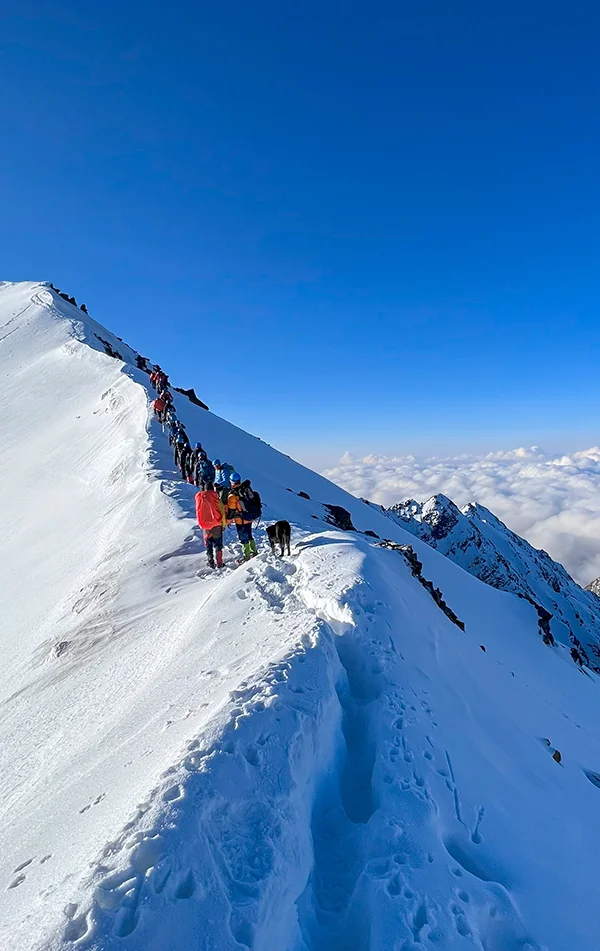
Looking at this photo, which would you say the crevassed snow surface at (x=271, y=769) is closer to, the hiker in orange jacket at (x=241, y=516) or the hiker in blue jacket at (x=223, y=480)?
the hiker in orange jacket at (x=241, y=516)

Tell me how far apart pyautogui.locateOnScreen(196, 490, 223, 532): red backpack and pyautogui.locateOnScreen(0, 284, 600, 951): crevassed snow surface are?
1.36 meters

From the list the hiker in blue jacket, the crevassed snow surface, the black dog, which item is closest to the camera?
the crevassed snow surface

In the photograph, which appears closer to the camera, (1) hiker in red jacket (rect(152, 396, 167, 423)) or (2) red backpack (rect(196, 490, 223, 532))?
(2) red backpack (rect(196, 490, 223, 532))

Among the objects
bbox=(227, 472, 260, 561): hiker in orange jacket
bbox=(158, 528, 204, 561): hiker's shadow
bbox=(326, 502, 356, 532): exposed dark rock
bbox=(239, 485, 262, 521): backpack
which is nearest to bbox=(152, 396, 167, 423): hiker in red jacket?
bbox=(326, 502, 356, 532): exposed dark rock

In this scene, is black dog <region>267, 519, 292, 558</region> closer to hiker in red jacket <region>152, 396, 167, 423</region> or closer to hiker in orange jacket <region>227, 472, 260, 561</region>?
hiker in orange jacket <region>227, 472, 260, 561</region>

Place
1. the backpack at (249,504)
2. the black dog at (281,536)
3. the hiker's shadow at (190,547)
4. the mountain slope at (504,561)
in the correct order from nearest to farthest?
1. the backpack at (249,504)
2. the black dog at (281,536)
3. the hiker's shadow at (190,547)
4. the mountain slope at (504,561)

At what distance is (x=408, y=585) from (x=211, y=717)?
9.03 metres

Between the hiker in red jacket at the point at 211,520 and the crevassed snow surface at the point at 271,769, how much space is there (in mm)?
589

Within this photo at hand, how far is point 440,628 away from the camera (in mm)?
11531

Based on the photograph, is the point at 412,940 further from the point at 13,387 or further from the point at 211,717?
the point at 13,387

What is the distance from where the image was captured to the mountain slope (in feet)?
465

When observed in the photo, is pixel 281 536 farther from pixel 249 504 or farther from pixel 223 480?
pixel 223 480

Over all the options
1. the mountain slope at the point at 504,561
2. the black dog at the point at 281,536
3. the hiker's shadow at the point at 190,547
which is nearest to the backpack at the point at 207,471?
the hiker's shadow at the point at 190,547

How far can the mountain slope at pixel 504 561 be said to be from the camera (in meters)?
142
